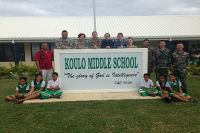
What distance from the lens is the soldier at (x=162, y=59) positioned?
9961 millimetres

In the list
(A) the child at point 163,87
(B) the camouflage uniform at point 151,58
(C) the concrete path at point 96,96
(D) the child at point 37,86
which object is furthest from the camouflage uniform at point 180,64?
(D) the child at point 37,86

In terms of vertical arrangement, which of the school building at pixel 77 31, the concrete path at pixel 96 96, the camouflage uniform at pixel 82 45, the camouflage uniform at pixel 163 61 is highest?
the school building at pixel 77 31

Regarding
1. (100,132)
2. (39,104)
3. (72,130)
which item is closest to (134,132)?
A: (100,132)

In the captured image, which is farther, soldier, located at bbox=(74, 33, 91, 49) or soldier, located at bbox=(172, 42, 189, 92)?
soldier, located at bbox=(74, 33, 91, 49)

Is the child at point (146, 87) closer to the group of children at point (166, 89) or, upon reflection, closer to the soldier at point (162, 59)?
the group of children at point (166, 89)

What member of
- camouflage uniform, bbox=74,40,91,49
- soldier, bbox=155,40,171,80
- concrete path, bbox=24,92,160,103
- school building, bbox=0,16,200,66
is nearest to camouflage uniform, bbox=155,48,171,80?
soldier, bbox=155,40,171,80

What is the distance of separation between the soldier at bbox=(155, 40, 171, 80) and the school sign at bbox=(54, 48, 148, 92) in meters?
0.72

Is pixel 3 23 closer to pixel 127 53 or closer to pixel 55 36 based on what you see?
pixel 55 36

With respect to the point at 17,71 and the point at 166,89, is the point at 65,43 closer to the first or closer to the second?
the point at 166,89

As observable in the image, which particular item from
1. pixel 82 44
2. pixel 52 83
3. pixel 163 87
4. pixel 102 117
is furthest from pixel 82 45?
pixel 102 117

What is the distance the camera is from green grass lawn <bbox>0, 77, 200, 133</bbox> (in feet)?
22.0

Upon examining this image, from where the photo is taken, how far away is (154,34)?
20.2 metres

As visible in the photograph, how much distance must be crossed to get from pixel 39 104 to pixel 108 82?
276cm

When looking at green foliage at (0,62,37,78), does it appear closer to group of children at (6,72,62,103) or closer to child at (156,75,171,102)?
group of children at (6,72,62,103)
